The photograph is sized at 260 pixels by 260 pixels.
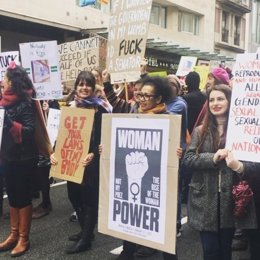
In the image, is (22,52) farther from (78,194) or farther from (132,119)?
(132,119)

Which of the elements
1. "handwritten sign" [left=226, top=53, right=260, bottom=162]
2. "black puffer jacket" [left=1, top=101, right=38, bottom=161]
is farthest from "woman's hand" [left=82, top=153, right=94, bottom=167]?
"handwritten sign" [left=226, top=53, right=260, bottom=162]

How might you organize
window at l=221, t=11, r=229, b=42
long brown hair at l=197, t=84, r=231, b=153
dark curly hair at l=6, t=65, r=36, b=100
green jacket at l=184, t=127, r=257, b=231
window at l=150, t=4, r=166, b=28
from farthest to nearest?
window at l=221, t=11, r=229, b=42 < window at l=150, t=4, r=166, b=28 < dark curly hair at l=6, t=65, r=36, b=100 < long brown hair at l=197, t=84, r=231, b=153 < green jacket at l=184, t=127, r=257, b=231

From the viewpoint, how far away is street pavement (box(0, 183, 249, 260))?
4.63 m

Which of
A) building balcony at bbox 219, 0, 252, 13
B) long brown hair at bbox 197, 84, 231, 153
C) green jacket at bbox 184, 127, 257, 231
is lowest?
green jacket at bbox 184, 127, 257, 231

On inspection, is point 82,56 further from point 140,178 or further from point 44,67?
point 140,178

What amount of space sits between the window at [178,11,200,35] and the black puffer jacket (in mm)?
25350

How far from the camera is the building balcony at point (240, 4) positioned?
33372 mm

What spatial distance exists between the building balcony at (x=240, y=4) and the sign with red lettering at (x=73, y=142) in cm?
3030

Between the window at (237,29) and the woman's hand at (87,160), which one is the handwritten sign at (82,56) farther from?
the window at (237,29)

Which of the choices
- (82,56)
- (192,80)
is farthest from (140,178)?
(82,56)

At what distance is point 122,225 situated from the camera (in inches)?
146

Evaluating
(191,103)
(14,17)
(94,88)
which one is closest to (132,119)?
(94,88)

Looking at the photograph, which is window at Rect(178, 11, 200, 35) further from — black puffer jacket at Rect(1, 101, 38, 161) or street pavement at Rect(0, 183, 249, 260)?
black puffer jacket at Rect(1, 101, 38, 161)

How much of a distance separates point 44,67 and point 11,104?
76.9 inches
